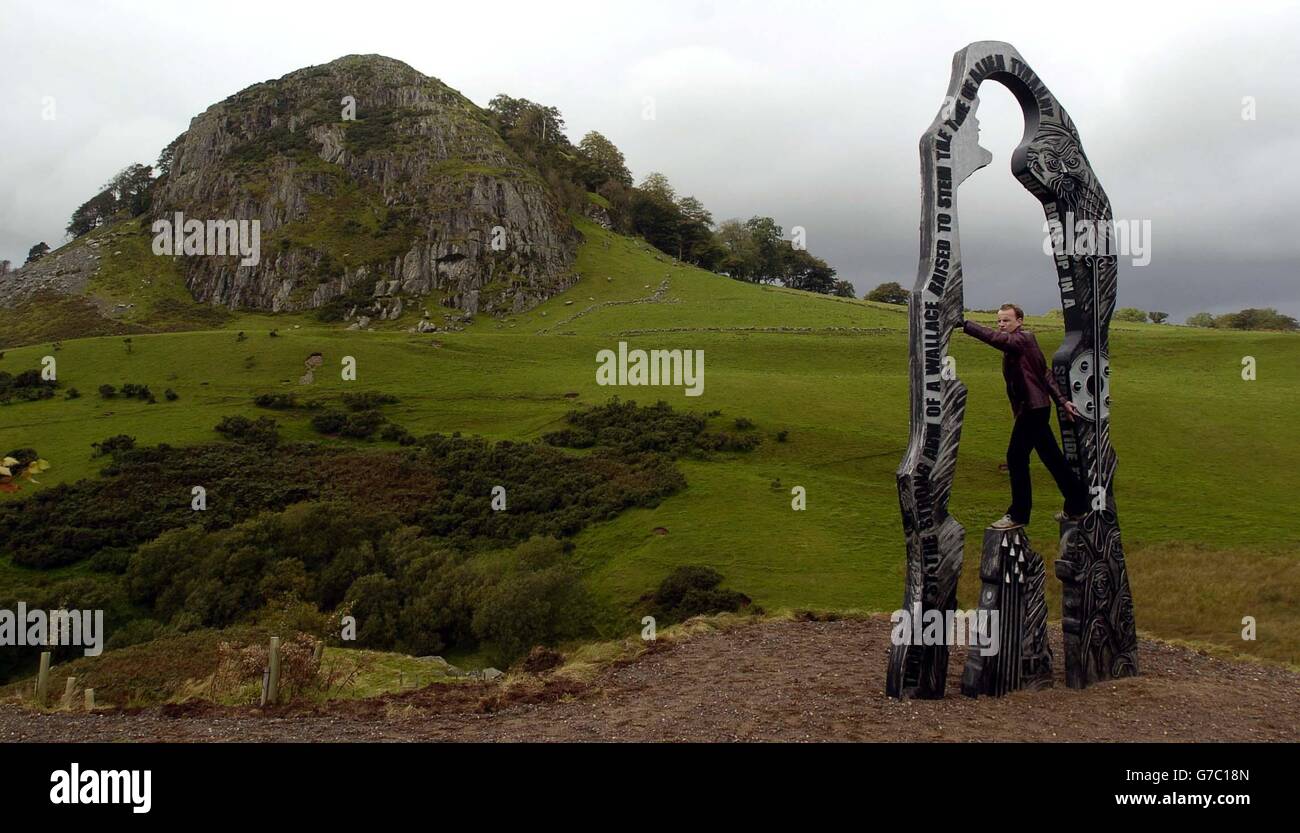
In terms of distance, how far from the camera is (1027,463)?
11828 mm

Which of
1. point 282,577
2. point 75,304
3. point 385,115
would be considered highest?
point 385,115

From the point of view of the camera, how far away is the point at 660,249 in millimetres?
127562

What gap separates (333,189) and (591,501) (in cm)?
9280

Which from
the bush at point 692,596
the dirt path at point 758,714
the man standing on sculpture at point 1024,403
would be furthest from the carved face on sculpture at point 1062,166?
the bush at point 692,596

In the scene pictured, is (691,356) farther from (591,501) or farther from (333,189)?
(333,189)

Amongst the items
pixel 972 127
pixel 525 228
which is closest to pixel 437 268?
pixel 525 228

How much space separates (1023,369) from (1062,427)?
1.38 meters

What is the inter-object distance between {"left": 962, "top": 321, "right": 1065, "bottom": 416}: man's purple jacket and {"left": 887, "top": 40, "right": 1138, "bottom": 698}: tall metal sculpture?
42 cm

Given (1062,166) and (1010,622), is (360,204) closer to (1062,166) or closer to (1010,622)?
(1062,166)

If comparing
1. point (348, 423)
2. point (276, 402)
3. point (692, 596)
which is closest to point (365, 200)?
point (276, 402)

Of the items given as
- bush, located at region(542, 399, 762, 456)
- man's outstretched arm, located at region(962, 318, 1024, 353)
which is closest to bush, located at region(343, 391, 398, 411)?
bush, located at region(542, 399, 762, 456)

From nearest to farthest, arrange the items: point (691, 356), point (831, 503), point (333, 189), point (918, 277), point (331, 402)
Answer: point (918, 277), point (831, 503), point (331, 402), point (691, 356), point (333, 189)

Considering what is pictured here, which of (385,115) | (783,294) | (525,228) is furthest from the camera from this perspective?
(385,115)

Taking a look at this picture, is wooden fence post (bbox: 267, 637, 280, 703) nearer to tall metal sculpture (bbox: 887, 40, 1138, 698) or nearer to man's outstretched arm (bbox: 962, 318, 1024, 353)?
tall metal sculpture (bbox: 887, 40, 1138, 698)
